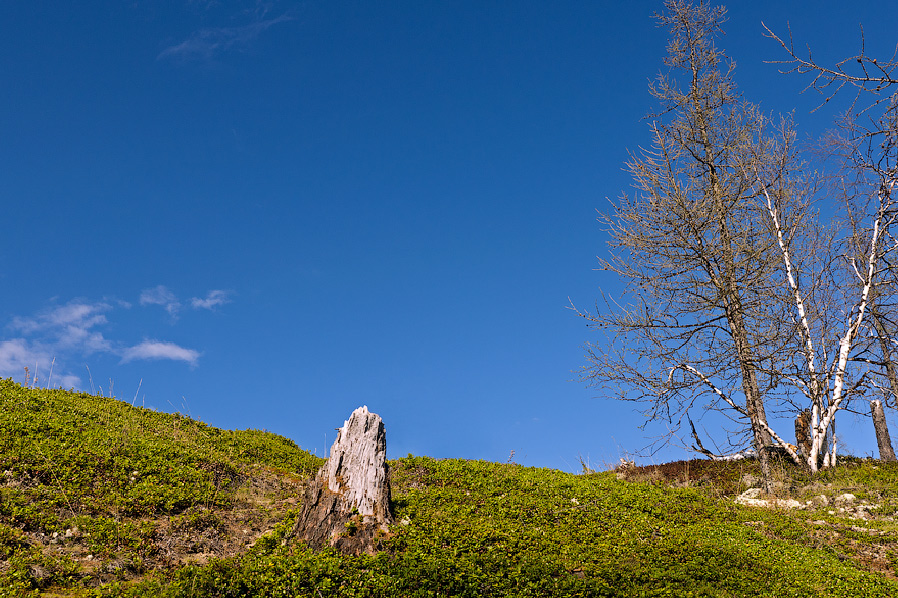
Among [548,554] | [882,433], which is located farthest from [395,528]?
[882,433]

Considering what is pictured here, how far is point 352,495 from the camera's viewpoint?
26.5ft

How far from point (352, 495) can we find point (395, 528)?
740 mm

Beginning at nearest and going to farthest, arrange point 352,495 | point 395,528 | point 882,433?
point 395,528 → point 352,495 → point 882,433

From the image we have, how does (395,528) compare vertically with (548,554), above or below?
above

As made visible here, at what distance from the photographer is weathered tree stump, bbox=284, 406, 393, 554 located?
24.6ft

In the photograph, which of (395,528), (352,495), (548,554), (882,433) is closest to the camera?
(548,554)

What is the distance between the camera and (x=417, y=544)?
294 inches

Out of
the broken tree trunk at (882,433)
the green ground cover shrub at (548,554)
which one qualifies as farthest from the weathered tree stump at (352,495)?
the broken tree trunk at (882,433)

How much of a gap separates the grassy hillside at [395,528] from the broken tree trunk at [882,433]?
198 inches

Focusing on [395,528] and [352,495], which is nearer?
[395,528]

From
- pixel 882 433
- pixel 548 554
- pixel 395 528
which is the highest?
pixel 882 433

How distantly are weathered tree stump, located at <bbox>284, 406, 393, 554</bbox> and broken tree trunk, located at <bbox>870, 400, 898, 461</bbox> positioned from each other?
49.6 feet

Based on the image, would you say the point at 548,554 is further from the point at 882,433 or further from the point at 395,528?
the point at 882,433

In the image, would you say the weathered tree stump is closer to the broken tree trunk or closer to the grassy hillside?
the grassy hillside
